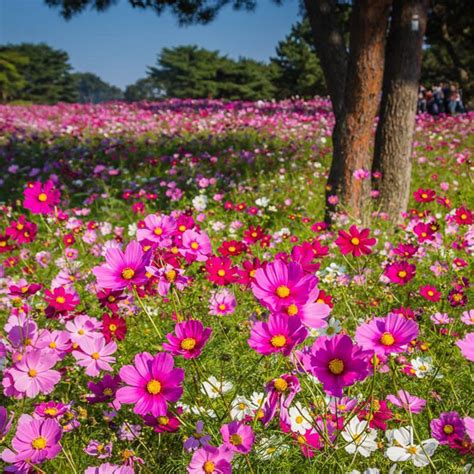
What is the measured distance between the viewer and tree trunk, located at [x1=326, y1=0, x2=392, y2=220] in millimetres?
3545

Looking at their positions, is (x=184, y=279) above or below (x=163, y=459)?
above

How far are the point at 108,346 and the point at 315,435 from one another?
0.66 metres

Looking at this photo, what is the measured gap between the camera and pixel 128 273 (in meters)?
1.20

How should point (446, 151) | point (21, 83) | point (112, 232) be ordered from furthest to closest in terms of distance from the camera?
point (21, 83) → point (446, 151) → point (112, 232)

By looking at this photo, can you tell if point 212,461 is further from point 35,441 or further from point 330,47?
point 330,47

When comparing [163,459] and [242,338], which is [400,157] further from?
[163,459]

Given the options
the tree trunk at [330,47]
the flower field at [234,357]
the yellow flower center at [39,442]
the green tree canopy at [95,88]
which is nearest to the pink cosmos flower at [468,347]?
the flower field at [234,357]

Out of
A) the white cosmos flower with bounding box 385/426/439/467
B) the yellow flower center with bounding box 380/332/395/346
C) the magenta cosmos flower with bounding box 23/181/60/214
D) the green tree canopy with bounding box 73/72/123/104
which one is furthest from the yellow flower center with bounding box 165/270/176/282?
the green tree canopy with bounding box 73/72/123/104

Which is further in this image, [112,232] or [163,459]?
[112,232]

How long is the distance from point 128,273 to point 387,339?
0.67 m

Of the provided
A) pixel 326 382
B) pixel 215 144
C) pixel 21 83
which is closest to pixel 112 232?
pixel 326 382

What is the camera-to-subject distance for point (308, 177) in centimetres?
553

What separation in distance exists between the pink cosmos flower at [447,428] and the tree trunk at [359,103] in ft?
8.81

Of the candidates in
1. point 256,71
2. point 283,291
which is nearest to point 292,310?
point 283,291
